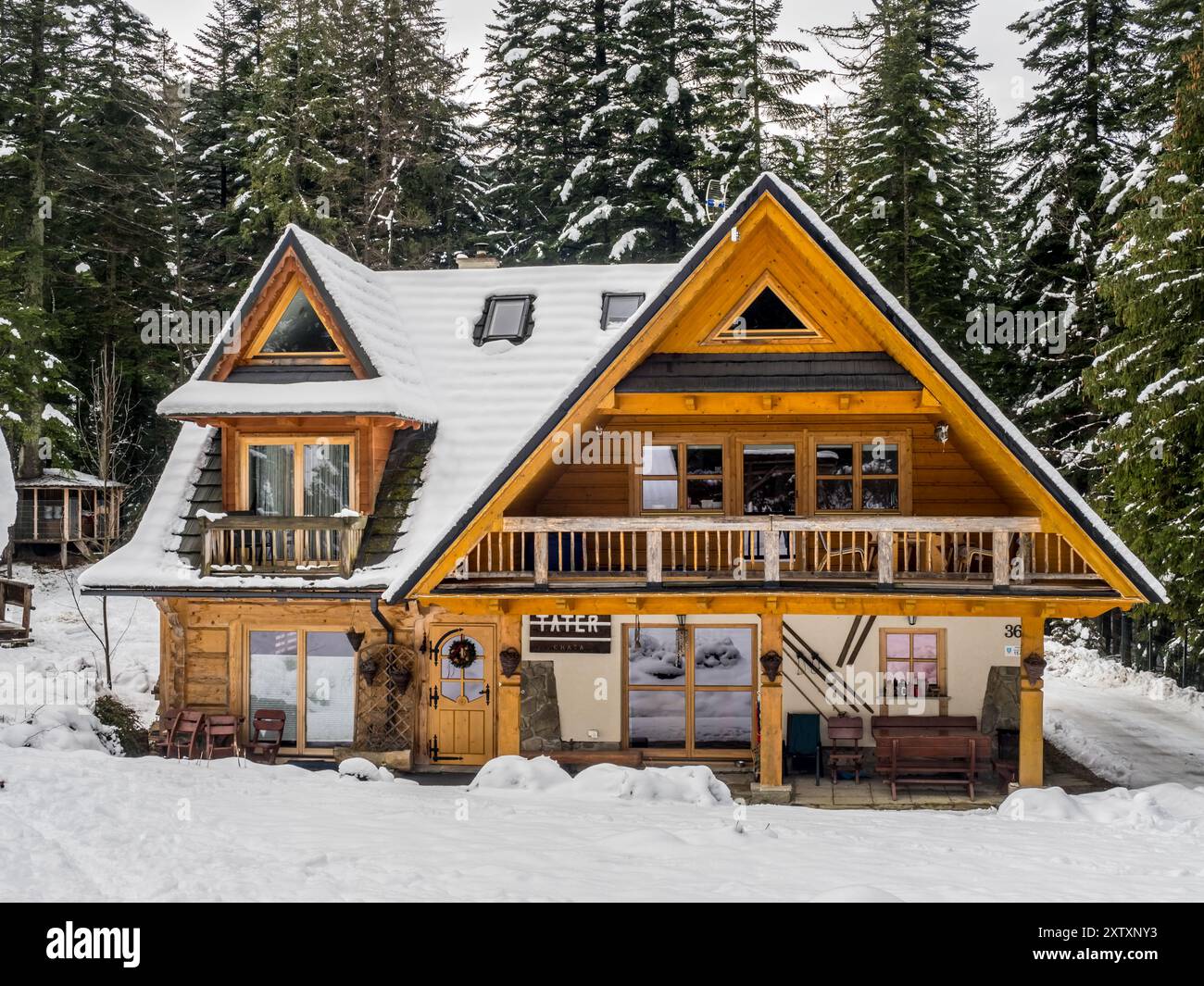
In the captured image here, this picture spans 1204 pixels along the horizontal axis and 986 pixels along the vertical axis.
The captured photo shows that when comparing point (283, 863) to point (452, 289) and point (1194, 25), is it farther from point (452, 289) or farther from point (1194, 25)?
point (1194, 25)

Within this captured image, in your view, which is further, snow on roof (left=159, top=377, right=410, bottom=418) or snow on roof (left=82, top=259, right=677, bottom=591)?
snow on roof (left=159, top=377, right=410, bottom=418)

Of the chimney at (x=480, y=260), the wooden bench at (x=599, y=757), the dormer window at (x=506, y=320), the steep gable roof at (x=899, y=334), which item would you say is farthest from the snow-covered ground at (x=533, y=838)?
the chimney at (x=480, y=260)

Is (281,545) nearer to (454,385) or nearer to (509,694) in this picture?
(454,385)

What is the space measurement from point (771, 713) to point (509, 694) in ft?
12.2

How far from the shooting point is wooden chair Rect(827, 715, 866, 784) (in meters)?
14.0

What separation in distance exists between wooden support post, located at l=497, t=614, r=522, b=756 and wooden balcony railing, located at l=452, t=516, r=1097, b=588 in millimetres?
709

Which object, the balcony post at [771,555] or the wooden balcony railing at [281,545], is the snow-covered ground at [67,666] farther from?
the balcony post at [771,555]

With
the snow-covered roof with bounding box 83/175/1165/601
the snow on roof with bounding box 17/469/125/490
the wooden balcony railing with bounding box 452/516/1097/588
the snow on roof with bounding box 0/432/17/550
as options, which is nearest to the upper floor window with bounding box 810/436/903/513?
the wooden balcony railing with bounding box 452/516/1097/588

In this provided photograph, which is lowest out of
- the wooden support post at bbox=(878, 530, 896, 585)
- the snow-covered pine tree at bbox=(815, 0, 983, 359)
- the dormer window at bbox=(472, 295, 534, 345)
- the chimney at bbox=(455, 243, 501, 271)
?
the wooden support post at bbox=(878, 530, 896, 585)

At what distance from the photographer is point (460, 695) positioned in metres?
15.4

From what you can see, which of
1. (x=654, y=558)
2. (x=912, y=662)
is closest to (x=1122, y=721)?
(x=912, y=662)

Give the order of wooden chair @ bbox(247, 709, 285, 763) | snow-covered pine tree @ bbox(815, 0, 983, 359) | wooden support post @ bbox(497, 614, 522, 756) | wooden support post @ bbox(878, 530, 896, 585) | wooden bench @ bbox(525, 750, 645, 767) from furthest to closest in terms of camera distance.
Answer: snow-covered pine tree @ bbox(815, 0, 983, 359)
wooden chair @ bbox(247, 709, 285, 763)
wooden bench @ bbox(525, 750, 645, 767)
wooden support post @ bbox(497, 614, 522, 756)
wooden support post @ bbox(878, 530, 896, 585)

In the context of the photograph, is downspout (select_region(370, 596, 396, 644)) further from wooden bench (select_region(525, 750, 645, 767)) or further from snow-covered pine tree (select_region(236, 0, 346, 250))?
snow-covered pine tree (select_region(236, 0, 346, 250))
